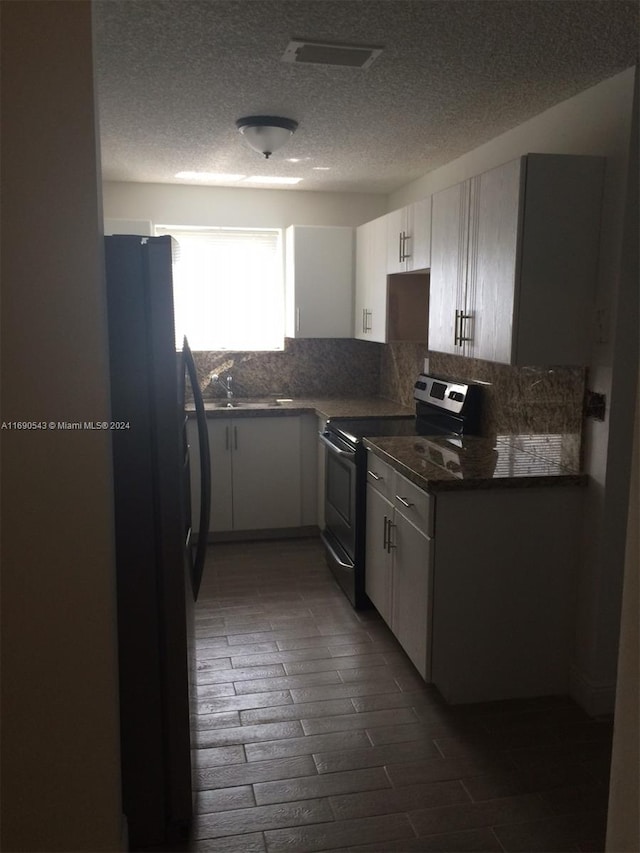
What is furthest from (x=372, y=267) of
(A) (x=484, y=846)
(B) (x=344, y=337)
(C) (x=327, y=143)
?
(A) (x=484, y=846)

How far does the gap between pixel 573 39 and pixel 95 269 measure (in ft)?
5.26

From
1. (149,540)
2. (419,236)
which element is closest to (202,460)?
(149,540)

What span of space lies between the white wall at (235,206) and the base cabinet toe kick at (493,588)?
276 centimetres

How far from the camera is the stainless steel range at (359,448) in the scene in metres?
3.52

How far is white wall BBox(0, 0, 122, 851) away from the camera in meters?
1.60

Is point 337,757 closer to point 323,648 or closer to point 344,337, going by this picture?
point 323,648

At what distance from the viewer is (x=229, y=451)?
14.9ft

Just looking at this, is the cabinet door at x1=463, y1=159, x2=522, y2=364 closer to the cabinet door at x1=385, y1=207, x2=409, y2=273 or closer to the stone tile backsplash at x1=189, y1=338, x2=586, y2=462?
the cabinet door at x1=385, y1=207, x2=409, y2=273

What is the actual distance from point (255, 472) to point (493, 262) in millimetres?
2363

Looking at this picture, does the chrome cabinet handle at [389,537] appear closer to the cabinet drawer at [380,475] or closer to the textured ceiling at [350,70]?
the cabinet drawer at [380,475]

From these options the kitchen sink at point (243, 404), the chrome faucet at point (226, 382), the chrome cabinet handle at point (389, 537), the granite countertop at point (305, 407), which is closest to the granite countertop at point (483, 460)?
the chrome cabinet handle at point (389, 537)

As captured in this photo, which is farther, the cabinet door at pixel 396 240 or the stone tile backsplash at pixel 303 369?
the stone tile backsplash at pixel 303 369

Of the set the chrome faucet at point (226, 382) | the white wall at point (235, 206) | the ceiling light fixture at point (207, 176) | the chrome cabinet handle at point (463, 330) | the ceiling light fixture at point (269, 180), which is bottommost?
the chrome faucet at point (226, 382)

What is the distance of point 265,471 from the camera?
4.62 meters
